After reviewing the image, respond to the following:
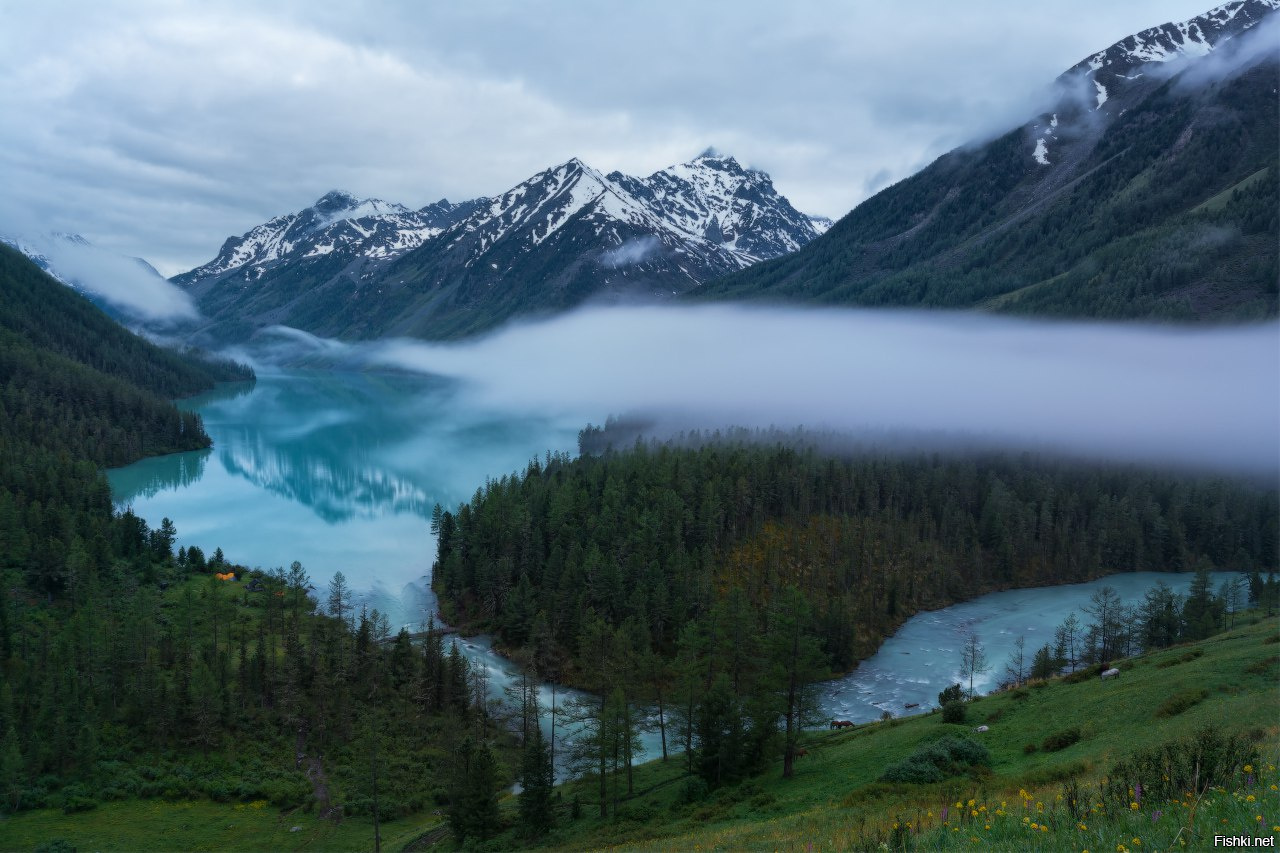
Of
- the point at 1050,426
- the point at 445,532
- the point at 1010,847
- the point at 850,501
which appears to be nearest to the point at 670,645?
the point at 445,532

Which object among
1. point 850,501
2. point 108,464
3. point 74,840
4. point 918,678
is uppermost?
point 108,464

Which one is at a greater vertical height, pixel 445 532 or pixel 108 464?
pixel 108 464

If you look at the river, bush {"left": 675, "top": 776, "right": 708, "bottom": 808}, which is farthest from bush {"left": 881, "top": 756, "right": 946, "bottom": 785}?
the river

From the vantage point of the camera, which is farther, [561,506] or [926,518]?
[926,518]

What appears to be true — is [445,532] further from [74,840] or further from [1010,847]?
[1010,847]

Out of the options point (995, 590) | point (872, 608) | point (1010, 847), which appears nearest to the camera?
point (1010, 847)

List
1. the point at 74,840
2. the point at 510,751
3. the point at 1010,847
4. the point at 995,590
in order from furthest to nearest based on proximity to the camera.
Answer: the point at 995,590 → the point at 510,751 → the point at 74,840 → the point at 1010,847

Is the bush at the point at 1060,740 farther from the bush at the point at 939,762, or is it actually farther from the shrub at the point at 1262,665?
the shrub at the point at 1262,665

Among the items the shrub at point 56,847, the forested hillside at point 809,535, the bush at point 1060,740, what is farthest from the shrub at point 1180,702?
the shrub at point 56,847

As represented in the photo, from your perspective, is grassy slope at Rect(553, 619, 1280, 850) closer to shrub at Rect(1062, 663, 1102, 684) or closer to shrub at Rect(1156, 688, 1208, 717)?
shrub at Rect(1156, 688, 1208, 717)
